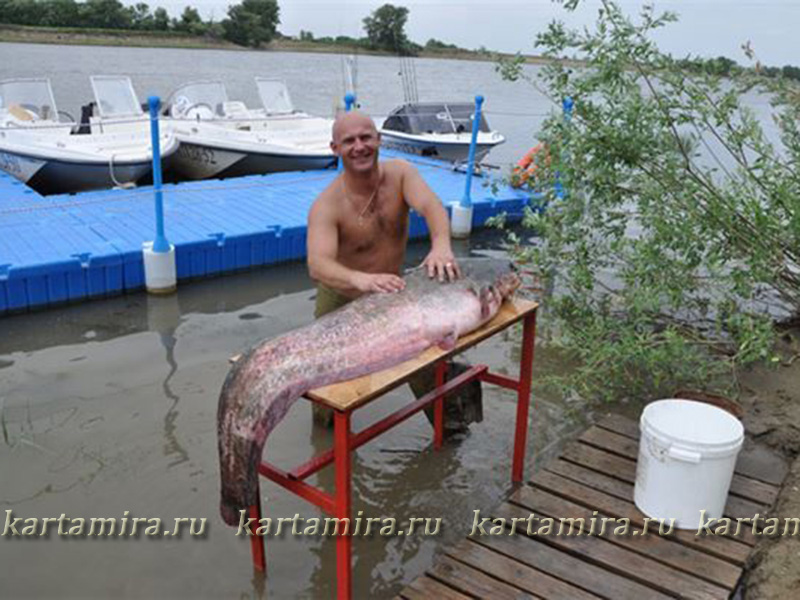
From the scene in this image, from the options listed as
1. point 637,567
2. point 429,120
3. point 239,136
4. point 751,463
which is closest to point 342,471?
point 637,567

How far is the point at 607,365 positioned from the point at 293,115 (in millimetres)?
10547

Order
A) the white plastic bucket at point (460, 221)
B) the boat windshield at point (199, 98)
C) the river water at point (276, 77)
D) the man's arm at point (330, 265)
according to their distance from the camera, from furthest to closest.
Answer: the river water at point (276, 77) → the boat windshield at point (199, 98) → the white plastic bucket at point (460, 221) → the man's arm at point (330, 265)

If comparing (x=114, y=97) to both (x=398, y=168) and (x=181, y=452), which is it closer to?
(x=181, y=452)

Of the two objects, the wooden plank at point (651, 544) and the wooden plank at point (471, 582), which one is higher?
the wooden plank at point (651, 544)

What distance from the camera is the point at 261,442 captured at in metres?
2.77

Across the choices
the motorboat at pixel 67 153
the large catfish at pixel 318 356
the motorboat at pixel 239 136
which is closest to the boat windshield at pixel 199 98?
the motorboat at pixel 239 136

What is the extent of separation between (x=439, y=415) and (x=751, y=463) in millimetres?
1884

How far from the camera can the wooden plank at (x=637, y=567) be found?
2969 mm

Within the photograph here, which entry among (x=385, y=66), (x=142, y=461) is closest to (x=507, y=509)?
(x=142, y=461)

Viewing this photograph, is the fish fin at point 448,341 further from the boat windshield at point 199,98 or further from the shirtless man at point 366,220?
the boat windshield at point 199,98

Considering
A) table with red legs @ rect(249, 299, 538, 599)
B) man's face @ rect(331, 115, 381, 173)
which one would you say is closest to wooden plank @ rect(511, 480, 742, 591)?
table with red legs @ rect(249, 299, 538, 599)

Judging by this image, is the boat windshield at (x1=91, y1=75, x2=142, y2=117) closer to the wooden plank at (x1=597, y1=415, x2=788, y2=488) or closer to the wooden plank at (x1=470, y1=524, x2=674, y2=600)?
the wooden plank at (x1=597, y1=415, x2=788, y2=488)

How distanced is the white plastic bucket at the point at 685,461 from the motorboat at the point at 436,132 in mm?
10757

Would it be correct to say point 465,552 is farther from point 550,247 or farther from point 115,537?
point 550,247
